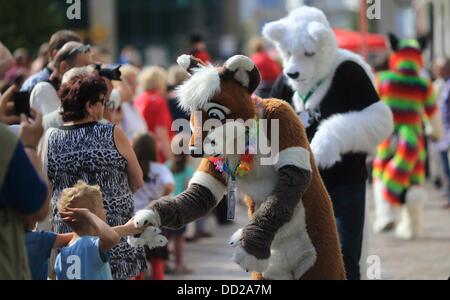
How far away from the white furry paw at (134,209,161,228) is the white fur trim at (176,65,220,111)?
0.53 m

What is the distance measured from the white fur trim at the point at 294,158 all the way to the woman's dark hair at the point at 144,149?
3.51m

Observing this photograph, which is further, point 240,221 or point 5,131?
point 240,221

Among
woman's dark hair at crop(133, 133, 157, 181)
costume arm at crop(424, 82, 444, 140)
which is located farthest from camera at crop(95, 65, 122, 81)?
costume arm at crop(424, 82, 444, 140)

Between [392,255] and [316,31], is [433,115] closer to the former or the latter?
[392,255]

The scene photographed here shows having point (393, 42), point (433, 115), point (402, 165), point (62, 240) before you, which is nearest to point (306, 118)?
point (62, 240)

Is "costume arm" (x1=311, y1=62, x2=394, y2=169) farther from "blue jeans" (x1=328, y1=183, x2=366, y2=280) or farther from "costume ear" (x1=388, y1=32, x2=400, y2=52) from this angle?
"costume ear" (x1=388, y1=32, x2=400, y2=52)

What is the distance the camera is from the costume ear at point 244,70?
16.1 feet

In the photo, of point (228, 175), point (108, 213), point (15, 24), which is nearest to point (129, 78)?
point (108, 213)

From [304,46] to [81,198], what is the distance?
198 cm

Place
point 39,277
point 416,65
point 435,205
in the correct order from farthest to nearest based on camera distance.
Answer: point 435,205
point 416,65
point 39,277

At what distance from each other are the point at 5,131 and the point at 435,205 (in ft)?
35.6

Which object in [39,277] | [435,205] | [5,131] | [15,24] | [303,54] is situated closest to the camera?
[5,131]
